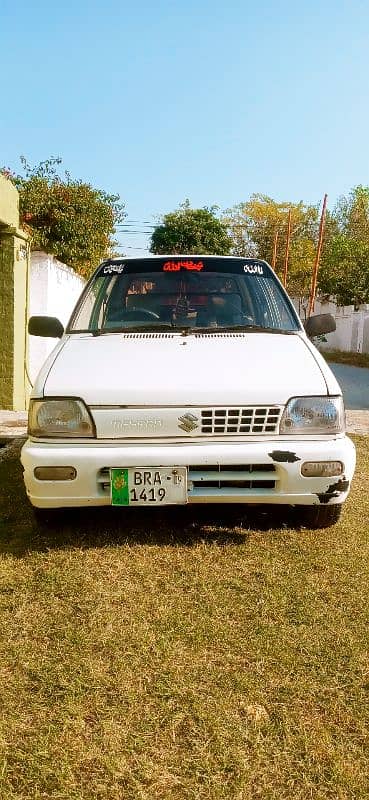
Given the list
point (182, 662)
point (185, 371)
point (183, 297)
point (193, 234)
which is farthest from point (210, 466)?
point (193, 234)

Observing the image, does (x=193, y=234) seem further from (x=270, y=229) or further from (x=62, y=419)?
(x=62, y=419)

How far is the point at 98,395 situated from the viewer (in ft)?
9.95

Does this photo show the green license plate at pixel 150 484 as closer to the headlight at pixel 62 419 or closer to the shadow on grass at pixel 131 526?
the headlight at pixel 62 419

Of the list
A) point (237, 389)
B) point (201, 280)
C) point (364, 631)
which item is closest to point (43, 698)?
point (364, 631)

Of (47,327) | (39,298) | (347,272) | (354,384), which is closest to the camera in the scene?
(47,327)

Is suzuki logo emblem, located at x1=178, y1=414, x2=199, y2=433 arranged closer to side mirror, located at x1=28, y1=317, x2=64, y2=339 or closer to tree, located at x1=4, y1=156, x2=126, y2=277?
side mirror, located at x1=28, y1=317, x2=64, y2=339

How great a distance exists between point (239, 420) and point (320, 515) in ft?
2.81

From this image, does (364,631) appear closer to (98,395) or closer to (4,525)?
(98,395)

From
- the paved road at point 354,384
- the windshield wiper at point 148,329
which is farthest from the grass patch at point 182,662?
the paved road at point 354,384

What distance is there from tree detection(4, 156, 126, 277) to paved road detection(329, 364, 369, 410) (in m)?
6.26

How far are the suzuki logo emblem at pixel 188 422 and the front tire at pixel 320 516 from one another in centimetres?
91

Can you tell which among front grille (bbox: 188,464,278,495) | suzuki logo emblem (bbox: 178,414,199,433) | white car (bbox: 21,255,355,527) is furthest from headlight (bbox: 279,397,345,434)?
suzuki logo emblem (bbox: 178,414,199,433)

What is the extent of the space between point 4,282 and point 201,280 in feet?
13.0

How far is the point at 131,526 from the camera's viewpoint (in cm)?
359
